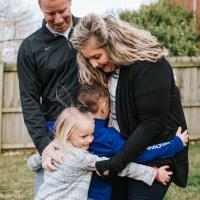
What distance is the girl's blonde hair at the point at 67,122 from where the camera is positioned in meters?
3.34

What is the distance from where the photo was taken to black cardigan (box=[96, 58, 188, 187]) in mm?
3098

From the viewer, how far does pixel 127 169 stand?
3268mm

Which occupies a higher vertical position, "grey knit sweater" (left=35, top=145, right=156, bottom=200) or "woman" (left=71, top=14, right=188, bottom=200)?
"woman" (left=71, top=14, right=188, bottom=200)

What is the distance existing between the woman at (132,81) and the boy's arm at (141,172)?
6 cm

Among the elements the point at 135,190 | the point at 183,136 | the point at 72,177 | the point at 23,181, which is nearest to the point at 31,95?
the point at 72,177

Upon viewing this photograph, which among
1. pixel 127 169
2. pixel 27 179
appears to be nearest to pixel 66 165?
pixel 127 169

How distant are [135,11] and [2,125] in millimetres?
6615

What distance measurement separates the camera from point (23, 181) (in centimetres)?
761

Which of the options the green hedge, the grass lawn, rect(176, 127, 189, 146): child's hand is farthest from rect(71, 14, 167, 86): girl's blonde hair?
the green hedge

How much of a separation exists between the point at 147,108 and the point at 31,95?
2.95ft

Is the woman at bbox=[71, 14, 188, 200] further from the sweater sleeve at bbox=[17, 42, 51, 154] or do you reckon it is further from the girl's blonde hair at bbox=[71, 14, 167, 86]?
the sweater sleeve at bbox=[17, 42, 51, 154]

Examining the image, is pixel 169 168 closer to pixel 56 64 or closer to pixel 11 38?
pixel 56 64

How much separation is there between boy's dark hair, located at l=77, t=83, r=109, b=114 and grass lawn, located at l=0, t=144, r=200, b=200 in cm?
326

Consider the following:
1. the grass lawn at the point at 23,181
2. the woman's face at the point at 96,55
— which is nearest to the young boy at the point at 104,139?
the woman's face at the point at 96,55
